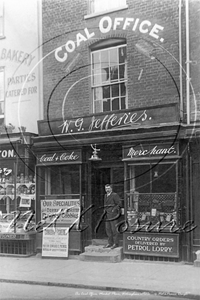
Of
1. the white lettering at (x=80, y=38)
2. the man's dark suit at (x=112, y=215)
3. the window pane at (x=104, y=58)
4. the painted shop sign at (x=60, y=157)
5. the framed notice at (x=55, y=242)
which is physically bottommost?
the framed notice at (x=55, y=242)

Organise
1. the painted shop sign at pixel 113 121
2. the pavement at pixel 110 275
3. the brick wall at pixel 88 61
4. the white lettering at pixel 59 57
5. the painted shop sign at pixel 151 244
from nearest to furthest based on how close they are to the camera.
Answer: the pavement at pixel 110 275 < the painted shop sign at pixel 151 244 < the painted shop sign at pixel 113 121 < the brick wall at pixel 88 61 < the white lettering at pixel 59 57

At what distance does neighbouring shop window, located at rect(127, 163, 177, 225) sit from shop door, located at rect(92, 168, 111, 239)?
3.67 feet

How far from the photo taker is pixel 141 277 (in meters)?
8.52

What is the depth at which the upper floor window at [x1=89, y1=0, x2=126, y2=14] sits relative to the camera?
36.3 feet

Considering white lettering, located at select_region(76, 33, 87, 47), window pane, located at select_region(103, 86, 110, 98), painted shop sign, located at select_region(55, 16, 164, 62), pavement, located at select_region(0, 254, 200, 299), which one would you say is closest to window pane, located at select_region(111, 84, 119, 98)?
window pane, located at select_region(103, 86, 110, 98)

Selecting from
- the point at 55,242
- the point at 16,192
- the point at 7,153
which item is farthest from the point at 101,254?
the point at 7,153

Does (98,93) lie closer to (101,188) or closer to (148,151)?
(148,151)

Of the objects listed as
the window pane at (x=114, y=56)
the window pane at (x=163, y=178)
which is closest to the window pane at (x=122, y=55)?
the window pane at (x=114, y=56)

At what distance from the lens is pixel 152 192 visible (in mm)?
10531

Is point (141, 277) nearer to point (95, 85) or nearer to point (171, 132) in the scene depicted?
point (171, 132)

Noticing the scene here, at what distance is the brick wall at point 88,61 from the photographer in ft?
34.1

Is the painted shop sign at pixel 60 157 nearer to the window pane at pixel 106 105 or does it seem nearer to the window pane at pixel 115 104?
the window pane at pixel 106 105

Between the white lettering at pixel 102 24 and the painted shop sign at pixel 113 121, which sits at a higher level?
the white lettering at pixel 102 24

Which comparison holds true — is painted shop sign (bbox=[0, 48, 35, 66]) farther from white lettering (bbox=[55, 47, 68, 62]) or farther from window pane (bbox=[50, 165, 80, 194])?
window pane (bbox=[50, 165, 80, 194])
